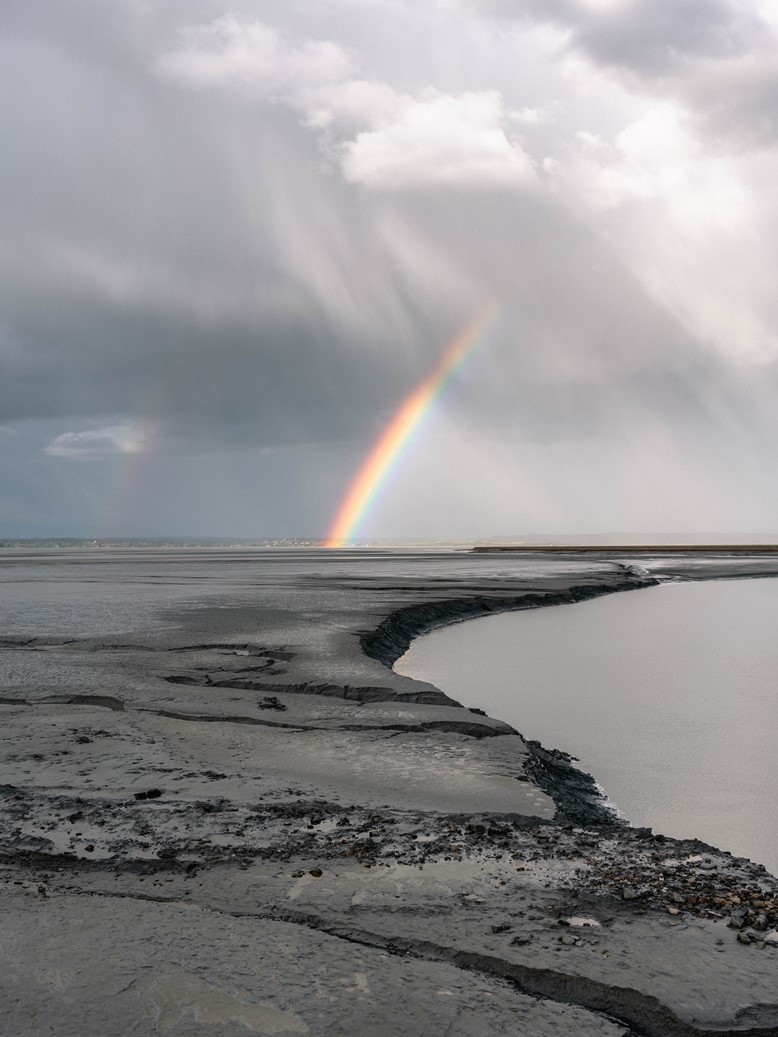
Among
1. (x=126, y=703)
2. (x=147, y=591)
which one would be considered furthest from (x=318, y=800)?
(x=147, y=591)

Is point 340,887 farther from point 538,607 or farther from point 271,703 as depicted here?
point 538,607

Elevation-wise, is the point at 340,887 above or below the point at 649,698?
above

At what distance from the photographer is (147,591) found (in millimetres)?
27203

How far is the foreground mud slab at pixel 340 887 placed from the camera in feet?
10.6

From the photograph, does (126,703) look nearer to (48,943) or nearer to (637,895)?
(48,943)

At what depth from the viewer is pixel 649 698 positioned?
37.6 ft

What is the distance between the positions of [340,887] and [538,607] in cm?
2062

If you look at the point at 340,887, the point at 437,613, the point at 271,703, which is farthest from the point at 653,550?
the point at 340,887

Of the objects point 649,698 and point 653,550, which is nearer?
point 649,698

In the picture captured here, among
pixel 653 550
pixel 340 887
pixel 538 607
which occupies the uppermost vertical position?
pixel 653 550

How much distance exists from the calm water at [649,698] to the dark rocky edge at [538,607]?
0.24 metres

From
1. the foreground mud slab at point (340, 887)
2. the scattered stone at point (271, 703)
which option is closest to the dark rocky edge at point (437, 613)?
the scattered stone at point (271, 703)

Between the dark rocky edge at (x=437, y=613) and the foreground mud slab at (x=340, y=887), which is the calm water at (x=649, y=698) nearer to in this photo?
the dark rocky edge at (x=437, y=613)

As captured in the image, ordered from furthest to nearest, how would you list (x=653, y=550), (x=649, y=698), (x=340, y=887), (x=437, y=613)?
(x=653, y=550)
(x=437, y=613)
(x=649, y=698)
(x=340, y=887)
